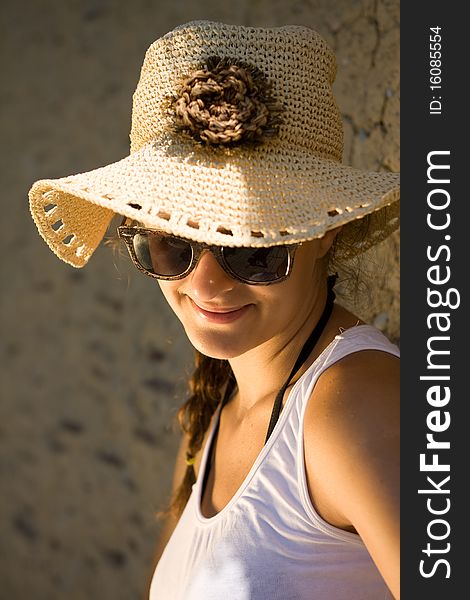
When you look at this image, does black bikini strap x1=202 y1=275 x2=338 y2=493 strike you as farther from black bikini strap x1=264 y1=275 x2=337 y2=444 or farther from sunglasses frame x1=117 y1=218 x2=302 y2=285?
sunglasses frame x1=117 y1=218 x2=302 y2=285

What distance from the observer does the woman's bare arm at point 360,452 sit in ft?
3.84

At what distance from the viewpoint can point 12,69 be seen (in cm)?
314

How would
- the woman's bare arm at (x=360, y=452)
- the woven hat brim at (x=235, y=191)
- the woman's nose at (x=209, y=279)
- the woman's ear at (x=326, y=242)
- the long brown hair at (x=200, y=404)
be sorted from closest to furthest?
the woman's bare arm at (x=360, y=452) → the woven hat brim at (x=235, y=191) → the woman's nose at (x=209, y=279) → the woman's ear at (x=326, y=242) → the long brown hair at (x=200, y=404)

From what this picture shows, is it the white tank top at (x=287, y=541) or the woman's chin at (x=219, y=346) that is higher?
the woman's chin at (x=219, y=346)

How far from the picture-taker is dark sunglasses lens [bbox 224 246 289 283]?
4.49ft

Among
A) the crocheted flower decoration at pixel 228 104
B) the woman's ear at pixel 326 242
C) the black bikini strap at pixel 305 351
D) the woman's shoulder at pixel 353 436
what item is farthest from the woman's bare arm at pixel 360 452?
the crocheted flower decoration at pixel 228 104

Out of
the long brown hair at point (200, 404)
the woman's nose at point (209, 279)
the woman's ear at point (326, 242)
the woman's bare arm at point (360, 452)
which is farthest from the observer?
the long brown hair at point (200, 404)

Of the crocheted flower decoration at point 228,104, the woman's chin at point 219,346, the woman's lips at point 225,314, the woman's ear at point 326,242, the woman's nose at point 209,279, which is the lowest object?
the woman's chin at point 219,346

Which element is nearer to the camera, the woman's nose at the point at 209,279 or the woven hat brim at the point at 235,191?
the woven hat brim at the point at 235,191

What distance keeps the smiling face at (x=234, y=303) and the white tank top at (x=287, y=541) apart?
0.12 meters

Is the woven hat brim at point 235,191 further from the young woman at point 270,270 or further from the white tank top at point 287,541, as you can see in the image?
the white tank top at point 287,541

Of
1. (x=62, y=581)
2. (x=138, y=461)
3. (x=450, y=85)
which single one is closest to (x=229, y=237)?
(x=450, y=85)

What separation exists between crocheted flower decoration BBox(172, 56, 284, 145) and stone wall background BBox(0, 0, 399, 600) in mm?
1410

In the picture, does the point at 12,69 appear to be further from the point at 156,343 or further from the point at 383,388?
the point at 383,388
